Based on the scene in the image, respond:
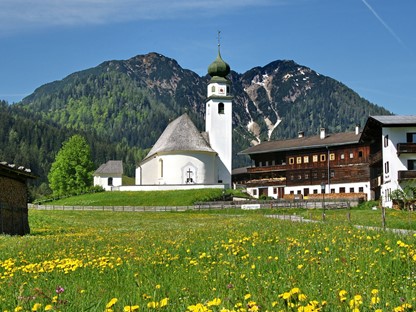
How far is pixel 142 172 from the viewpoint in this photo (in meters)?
92.2

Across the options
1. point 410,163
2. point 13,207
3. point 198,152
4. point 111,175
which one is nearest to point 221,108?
point 198,152

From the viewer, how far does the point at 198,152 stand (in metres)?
83.4

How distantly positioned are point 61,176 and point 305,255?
296 feet

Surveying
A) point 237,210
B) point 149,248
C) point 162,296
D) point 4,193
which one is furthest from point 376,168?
point 162,296

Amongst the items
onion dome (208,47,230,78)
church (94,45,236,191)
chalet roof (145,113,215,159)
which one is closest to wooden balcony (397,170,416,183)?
church (94,45,236,191)

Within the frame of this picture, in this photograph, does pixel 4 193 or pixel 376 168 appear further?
pixel 376 168

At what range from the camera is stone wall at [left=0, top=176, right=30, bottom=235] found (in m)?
27.8

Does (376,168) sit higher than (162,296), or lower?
higher

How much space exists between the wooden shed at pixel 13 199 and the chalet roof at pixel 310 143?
2156 inches

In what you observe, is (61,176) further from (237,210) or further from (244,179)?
(237,210)

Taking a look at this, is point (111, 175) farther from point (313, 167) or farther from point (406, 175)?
point (406, 175)

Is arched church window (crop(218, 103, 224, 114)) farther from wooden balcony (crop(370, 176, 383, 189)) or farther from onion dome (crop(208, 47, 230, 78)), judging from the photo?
wooden balcony (crop(370, 176, 383, 189))

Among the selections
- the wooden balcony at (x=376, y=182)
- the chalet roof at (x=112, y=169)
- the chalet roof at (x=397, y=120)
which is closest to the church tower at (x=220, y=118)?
the wooden balcony at (x=376, y=182)

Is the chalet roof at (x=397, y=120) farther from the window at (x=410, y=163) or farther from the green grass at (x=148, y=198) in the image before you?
the green grass at (x=148, y=198)
